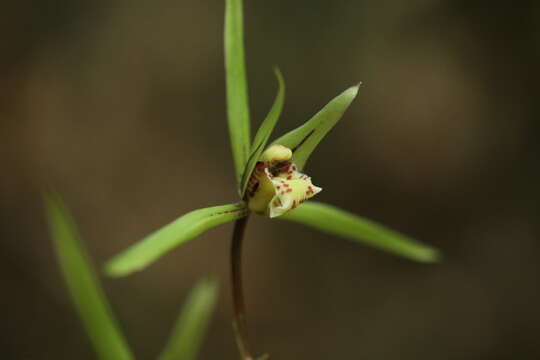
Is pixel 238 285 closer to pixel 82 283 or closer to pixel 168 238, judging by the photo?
pixel 168 238

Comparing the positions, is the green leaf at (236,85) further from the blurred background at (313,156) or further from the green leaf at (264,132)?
the blurred background at (313,156)

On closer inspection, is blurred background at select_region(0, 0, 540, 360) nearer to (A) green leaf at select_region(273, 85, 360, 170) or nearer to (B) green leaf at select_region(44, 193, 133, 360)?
(B) green leaf at select_region(44, 193, 133, 360)

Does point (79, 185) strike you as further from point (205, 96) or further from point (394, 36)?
point (394, 36)

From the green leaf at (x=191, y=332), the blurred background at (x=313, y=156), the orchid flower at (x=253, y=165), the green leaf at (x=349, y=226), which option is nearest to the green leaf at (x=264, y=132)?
the orchid flower at (x=253, y=165)

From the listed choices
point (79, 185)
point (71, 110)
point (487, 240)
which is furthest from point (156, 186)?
point (487, 240)

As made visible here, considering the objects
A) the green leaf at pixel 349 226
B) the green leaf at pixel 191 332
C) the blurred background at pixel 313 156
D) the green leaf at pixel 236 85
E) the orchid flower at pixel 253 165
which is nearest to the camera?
the orchid flower at pixel 253 165
